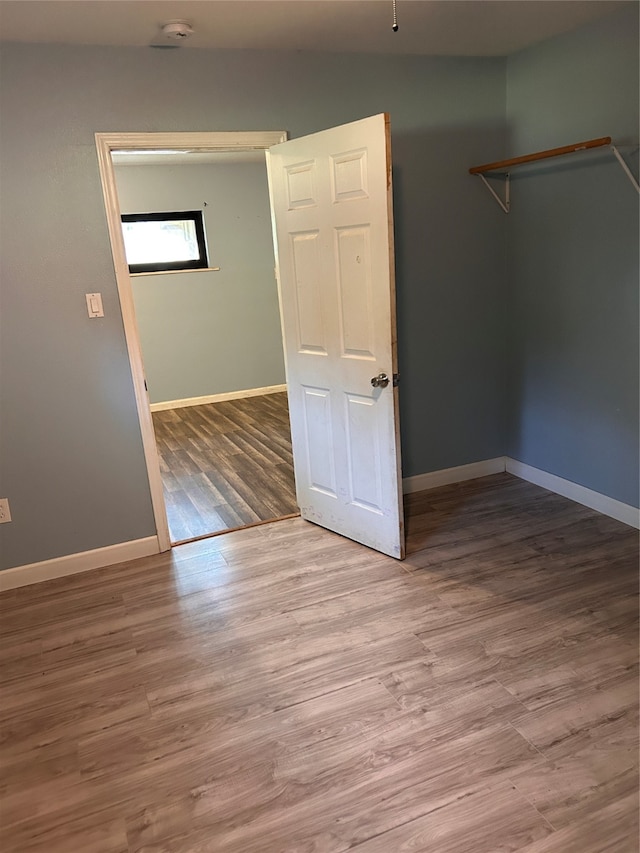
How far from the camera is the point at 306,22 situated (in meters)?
2.64

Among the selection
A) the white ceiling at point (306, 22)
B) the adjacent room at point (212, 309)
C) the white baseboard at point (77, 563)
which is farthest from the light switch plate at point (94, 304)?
the adjacent room at point (212, 309)

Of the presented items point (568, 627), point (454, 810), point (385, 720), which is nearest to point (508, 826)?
point (454, 810)

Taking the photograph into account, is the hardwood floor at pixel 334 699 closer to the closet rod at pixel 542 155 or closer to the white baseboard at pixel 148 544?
the white baseboard at pixel 148 544

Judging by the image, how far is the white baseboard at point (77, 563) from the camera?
10.1 ft

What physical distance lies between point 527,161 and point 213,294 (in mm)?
3948

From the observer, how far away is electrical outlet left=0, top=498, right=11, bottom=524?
298 cm

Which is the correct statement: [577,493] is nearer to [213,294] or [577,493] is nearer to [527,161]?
[527,161]

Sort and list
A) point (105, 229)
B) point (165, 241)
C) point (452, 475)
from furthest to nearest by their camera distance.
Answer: point (165, 241) < point (452, 475) < point (105, 229)

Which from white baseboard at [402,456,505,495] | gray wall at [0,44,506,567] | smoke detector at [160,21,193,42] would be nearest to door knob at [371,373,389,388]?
gray wall at [0,44,506,567]

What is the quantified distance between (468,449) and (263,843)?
8.99 feet

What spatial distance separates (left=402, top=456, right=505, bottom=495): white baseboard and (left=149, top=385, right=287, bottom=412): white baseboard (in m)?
3.25

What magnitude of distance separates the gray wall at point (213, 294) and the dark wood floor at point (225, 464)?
36 cm

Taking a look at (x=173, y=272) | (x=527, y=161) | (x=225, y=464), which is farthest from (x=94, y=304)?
(x=173, y=272)

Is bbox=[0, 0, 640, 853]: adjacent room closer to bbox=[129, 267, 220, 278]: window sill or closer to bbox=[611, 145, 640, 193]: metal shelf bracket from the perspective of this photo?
bbox=[611, 145, 640, 193]: metal shelf bracket
